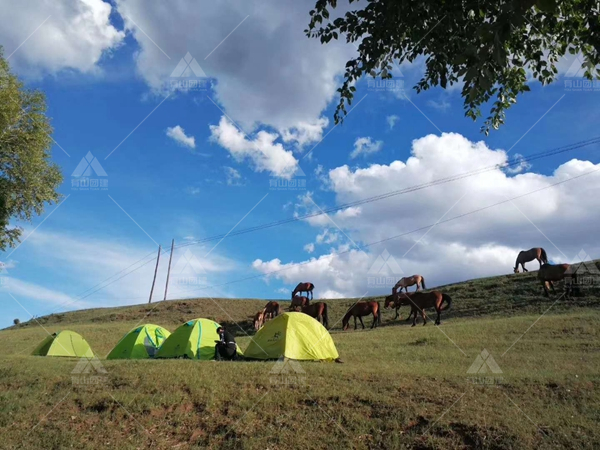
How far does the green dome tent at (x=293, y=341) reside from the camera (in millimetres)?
15586

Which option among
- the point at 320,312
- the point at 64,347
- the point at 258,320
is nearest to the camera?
the point at 64,347

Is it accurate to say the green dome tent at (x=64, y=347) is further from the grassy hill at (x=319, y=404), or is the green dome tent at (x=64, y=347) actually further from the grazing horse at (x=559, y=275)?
the grazing horse at (x=559, y=275)

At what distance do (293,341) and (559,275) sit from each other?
2184cm

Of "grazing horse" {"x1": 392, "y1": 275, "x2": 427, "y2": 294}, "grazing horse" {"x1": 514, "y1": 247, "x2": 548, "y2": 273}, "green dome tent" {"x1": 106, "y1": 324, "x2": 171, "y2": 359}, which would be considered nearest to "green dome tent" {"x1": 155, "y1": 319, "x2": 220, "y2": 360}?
"green dome tent" {"x1": 106, "y1": 324, "x2": 171, "y2": 359}

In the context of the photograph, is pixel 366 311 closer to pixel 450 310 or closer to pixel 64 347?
pixel 450 310

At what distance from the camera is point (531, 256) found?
38250mm

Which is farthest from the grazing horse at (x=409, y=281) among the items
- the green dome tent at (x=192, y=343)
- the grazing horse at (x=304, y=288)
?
the green dome tent at (x=192, y=343)

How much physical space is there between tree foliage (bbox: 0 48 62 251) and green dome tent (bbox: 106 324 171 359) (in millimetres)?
7710

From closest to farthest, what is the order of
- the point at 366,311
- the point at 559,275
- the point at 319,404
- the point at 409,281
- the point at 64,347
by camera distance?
the point at 319,404 → the point at 64,347 → the point at 559,275 → the point at 366,311 → the point at 409,281

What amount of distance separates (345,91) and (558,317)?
21554 mm

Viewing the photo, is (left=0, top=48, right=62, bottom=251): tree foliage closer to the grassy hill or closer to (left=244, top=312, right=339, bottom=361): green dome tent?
the grassy hill

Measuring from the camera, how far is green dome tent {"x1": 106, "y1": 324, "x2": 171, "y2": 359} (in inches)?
723

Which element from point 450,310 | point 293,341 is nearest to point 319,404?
point 293,341

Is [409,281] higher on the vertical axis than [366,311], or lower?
higher
